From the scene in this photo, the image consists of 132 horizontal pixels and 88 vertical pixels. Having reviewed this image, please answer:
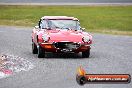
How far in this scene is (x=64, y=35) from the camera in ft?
54.8

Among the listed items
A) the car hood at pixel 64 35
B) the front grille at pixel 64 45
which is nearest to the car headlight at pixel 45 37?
the car hood at pixel 64 35

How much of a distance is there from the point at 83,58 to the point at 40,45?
135cm

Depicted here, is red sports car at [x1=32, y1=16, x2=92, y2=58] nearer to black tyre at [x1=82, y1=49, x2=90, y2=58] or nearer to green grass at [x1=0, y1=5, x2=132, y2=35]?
black tyre at [x1=82, y1=49, x2=90, y2=58]

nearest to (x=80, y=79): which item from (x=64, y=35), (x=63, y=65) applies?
(x=63, y=65)

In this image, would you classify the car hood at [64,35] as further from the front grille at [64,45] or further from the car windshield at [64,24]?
the car windshield at [64,24]

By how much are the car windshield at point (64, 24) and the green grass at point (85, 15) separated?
15.5 metres

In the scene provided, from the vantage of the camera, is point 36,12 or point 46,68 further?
point 36,12

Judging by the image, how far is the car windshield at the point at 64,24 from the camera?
17.9 meters

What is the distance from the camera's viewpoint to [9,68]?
13266 mm

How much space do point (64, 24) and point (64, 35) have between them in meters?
1.33

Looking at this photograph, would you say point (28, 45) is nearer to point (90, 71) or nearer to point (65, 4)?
point (90, 71)

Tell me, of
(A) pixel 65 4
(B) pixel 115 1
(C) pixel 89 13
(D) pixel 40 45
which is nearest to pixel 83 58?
(D) pixel 40 45

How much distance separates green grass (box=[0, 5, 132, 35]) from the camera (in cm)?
3675

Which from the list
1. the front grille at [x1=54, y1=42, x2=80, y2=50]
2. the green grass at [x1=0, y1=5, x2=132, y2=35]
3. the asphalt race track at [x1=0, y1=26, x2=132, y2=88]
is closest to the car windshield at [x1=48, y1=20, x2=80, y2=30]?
the asphalt race track at [x1=0, y1=26, x2=132, y2=88]
